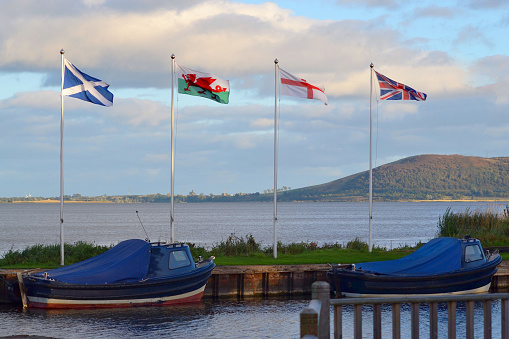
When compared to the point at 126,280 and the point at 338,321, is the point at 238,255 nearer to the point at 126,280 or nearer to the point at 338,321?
the point at 126,280

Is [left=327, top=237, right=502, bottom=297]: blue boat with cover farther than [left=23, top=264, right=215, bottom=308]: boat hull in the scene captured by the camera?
Yes

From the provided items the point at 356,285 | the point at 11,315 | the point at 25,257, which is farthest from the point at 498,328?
the point at 25,257

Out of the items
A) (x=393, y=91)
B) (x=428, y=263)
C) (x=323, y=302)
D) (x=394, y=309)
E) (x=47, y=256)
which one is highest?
(x=393, y=91)

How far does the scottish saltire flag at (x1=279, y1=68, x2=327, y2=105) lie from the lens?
2781 centimetres

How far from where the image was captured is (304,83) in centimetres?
2789

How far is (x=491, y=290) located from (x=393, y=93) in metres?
9.69

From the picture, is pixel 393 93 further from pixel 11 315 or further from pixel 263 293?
pixel 11 315

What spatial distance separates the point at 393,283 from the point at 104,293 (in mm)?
10295

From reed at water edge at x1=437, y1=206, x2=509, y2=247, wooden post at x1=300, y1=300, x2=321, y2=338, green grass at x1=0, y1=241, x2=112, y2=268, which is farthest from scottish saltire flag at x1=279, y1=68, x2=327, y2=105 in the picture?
wooden post at x1=300, y1=300, x2=321, y2=338

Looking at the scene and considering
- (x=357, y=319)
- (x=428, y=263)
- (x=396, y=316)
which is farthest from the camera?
(x=428, y=263)

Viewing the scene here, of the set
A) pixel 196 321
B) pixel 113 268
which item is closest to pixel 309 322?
pixel 196 321

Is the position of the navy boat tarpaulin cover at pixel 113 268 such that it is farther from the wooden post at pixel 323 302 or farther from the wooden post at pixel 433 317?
the wooden post at pixel 323 302

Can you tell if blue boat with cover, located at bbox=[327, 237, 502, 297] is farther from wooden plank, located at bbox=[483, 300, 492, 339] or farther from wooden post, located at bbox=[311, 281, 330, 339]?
wooden post, located at bbox=[311, 281, 330, 339]

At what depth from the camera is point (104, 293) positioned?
73.9 feet
